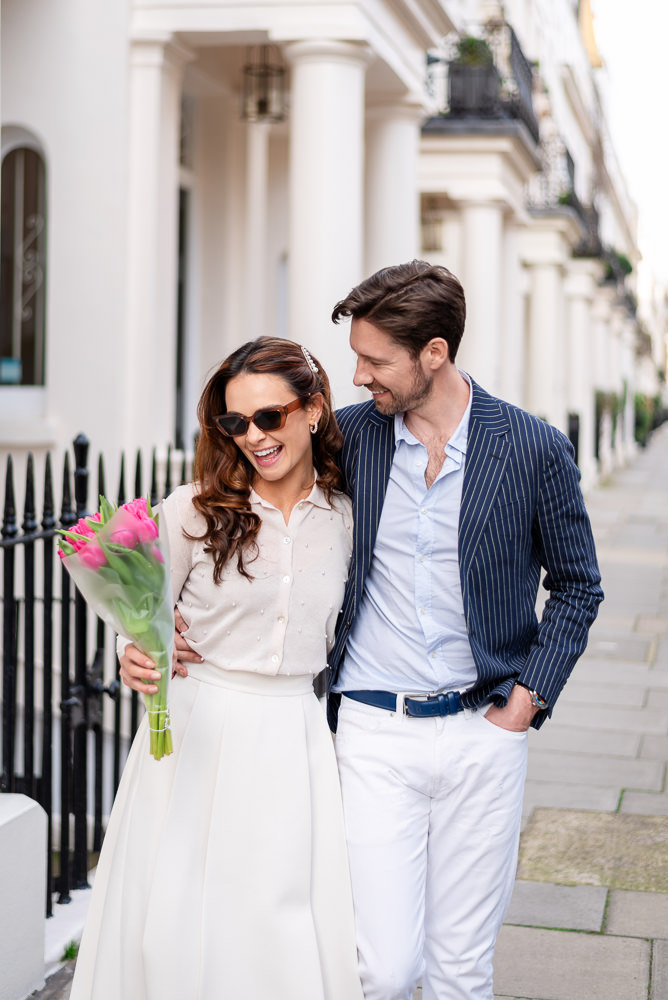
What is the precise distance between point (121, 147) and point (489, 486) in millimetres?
6819

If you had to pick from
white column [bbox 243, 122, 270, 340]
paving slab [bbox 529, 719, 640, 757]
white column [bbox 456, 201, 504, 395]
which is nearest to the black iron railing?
paving slab [bbox 529, 719, 640, 757]

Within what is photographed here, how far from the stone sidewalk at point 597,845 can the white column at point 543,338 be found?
12.2 metres

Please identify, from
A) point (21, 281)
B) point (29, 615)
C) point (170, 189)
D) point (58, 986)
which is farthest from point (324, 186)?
point (58, 986)

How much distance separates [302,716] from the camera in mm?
2918

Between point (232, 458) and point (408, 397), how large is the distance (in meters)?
0.40

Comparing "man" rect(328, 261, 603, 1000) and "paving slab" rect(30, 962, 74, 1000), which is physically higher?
"man" rect(328, 261, 603, 1000)

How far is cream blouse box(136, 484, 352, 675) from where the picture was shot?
2887 millimetres

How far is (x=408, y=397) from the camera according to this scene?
2.94 meters

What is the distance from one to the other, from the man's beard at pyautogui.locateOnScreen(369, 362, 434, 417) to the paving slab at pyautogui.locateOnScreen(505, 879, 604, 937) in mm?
2468

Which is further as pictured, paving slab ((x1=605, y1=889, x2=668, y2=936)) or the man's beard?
paving slab ((x1=605, y1=889, x2=668, y2=936))

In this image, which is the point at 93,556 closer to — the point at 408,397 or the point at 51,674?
the point at 408,397

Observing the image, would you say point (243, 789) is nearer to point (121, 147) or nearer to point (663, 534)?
point (121, 147)

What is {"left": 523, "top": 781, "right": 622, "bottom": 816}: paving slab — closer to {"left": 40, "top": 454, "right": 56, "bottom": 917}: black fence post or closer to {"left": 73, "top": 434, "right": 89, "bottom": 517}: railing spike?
{"left": 40, "top": 454, "right": 56, "bottom": 917}: black fence post

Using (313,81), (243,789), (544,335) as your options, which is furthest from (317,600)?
(544,335)
